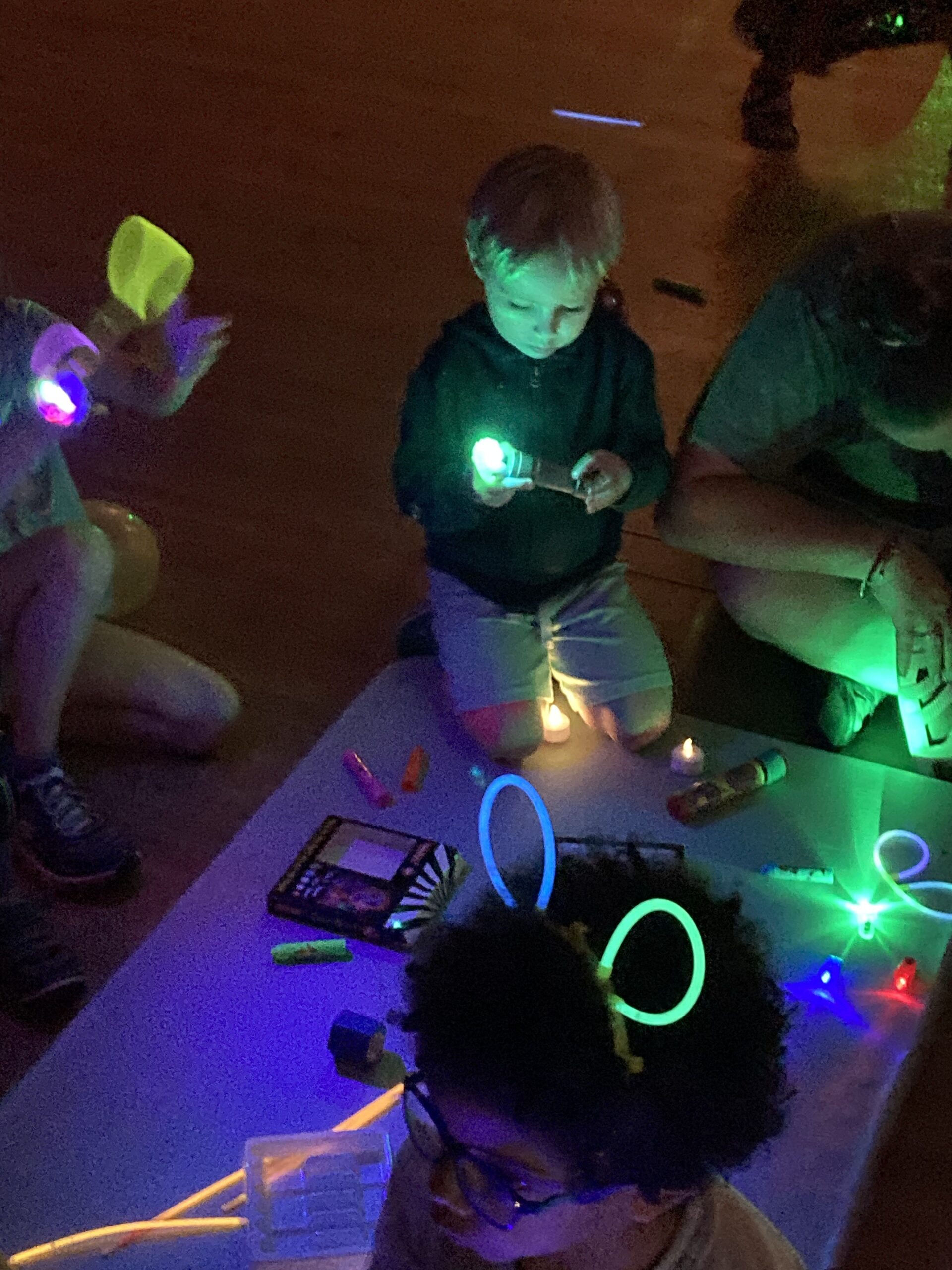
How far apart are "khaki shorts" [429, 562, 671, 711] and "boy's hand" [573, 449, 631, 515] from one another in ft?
0.63

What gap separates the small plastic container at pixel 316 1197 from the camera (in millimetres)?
1062

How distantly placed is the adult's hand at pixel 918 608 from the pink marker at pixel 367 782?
0.63 m

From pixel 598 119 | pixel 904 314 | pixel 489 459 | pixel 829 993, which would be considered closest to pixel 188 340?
pixel 489 459

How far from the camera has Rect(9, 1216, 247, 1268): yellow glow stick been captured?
108 cm

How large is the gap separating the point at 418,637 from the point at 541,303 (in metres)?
0.54

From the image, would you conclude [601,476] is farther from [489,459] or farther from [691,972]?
[691,972]

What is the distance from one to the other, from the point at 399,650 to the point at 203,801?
1.12ft

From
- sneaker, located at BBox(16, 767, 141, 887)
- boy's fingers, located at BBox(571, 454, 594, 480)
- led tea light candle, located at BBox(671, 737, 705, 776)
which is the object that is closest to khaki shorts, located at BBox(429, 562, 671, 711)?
led tea light candle, located at BBox(671, 737, 705, 776)

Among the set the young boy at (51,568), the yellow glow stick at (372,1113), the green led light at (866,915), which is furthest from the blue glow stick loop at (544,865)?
the young boy at (51,568)

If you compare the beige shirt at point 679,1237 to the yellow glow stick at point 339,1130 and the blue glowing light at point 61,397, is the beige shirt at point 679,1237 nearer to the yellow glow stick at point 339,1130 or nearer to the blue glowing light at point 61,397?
the yellow glow stick at point 339,1130

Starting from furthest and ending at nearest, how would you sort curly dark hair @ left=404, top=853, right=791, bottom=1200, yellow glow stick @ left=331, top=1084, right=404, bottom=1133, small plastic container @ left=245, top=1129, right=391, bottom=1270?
yellow glow stick @ left=331, top=1084, right=404, bottom=1133
small plastic container @ left=245, top=1129, right=391, bottom=1270
curly dark hair @ left=404, top=853, right=791, bottom=1200

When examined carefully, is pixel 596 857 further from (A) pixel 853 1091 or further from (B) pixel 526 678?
(B) pixel 526 678

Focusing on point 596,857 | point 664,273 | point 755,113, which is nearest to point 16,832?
point 596,857

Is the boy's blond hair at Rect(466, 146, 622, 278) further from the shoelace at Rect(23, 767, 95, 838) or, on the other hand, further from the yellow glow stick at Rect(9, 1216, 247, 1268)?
the yellow glow stick at Rect(9, 1216, 247, 1268)
